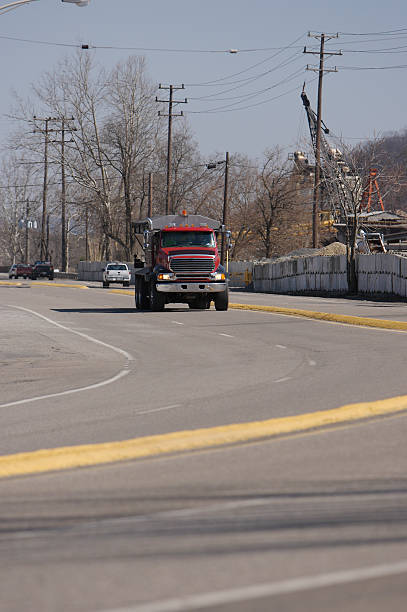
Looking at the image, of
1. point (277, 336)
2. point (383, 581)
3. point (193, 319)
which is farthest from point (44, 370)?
point (193, 319)

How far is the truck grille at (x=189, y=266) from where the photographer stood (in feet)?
107

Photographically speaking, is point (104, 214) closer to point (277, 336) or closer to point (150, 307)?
point (150, 307)

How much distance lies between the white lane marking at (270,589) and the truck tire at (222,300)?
2824cm

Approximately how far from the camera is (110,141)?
9144 centimetres

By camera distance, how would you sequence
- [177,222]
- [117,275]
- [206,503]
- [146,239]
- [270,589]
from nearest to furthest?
[270,589] → [206,503] → [146,239] → [177,222] → [117,275]

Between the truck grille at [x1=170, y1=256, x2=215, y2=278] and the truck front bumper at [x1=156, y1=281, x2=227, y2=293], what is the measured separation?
1.17 feet

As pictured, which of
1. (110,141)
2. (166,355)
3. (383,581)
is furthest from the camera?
(110,141)

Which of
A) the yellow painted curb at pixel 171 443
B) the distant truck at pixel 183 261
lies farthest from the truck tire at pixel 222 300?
the yellow painted curb at pixel 171 443

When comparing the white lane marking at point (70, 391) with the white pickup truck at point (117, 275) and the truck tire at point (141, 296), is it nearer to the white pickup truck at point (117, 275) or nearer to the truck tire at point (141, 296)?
the truck tire at point (141, 296)

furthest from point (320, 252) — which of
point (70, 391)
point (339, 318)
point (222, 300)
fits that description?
point (70, 391)

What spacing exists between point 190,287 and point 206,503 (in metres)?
26.4

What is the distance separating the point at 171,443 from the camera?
27.4 feet

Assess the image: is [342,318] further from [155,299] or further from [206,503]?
[206,503]

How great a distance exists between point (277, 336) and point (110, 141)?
235 feet
